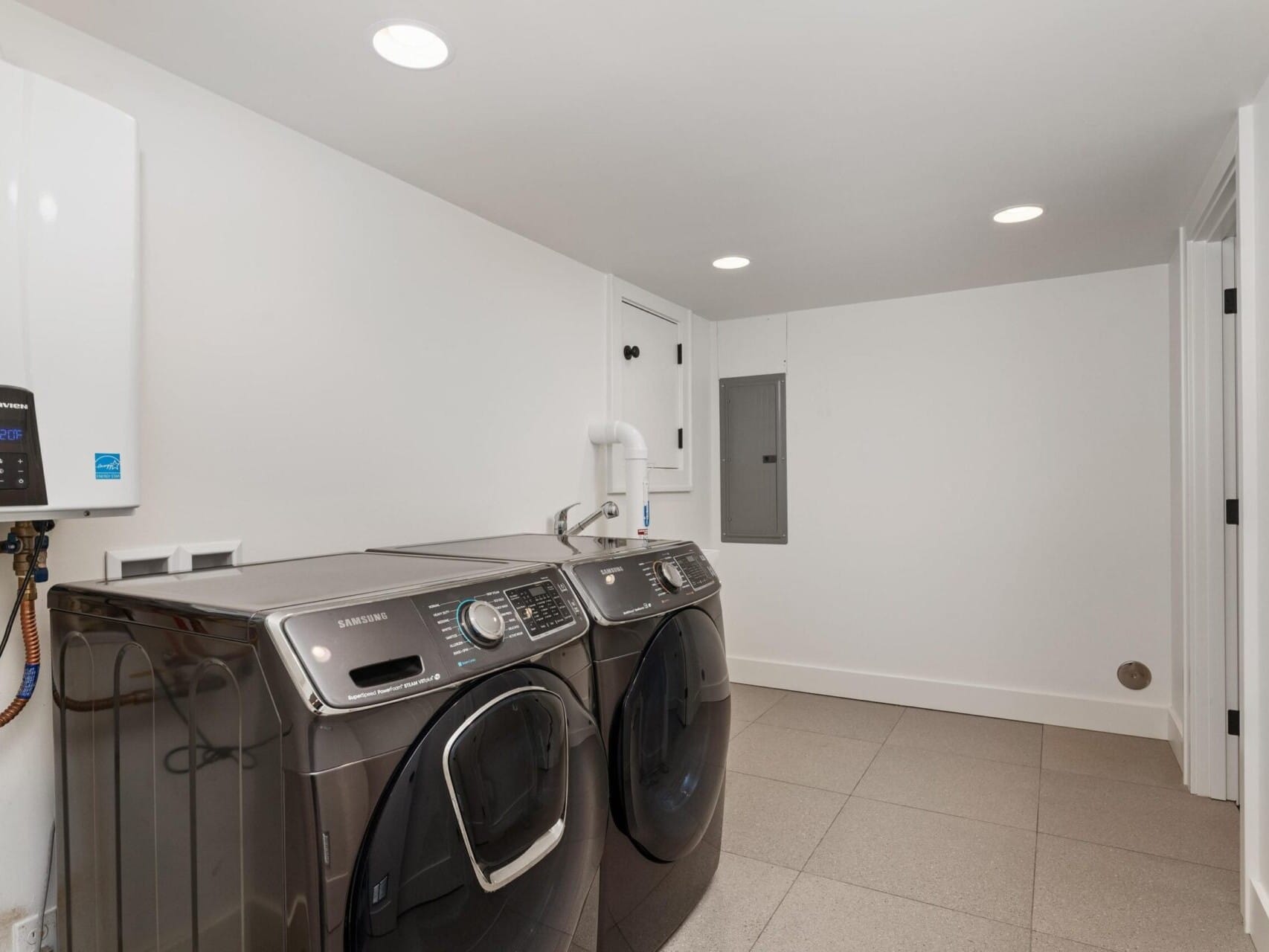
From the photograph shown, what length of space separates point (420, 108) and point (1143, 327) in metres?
3.19

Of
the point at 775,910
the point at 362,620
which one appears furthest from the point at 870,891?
the point at 362,620

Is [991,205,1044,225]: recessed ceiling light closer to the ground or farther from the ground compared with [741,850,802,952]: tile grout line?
farther from the ground

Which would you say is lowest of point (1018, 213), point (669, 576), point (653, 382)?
point (669, 576)

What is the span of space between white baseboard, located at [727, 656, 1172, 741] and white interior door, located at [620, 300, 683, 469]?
1324 millimetres

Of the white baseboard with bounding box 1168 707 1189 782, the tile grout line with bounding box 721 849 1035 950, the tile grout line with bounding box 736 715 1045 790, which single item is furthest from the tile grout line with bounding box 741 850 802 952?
the white baseboard with bounding box 1168 707 1189 782

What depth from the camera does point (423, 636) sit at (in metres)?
1.17

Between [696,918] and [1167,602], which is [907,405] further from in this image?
[696,918]

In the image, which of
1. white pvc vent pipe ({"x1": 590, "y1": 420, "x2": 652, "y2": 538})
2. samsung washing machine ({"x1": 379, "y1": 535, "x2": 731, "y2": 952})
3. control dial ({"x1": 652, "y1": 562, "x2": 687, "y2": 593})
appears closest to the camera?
samsung washing machine ({"x1": 379, "y1": 535, "x2": 731, "y2": 952})

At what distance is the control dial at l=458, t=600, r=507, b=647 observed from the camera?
124 cm

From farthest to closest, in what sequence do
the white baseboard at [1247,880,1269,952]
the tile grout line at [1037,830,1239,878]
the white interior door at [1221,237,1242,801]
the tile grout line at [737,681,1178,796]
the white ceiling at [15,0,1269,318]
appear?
the tile grout line at [737,681,1178,796], the white interior door at [1221,237,1242,801], the tile grout line at [1037,830,1239,878], the white baseboard at [1247,880,1269,952], the white ceiling at [15,0,1269,318]

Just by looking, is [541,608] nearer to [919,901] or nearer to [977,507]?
[919,901]

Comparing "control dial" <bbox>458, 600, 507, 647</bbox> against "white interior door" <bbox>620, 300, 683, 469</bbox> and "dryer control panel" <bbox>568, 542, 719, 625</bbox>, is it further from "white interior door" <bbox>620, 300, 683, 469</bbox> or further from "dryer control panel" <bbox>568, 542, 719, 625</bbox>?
"white interior door" <bbox>620, 300, 683, 469</bbox>

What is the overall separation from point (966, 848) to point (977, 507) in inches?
70.7

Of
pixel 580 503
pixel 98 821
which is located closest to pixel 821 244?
pixel 580 503
